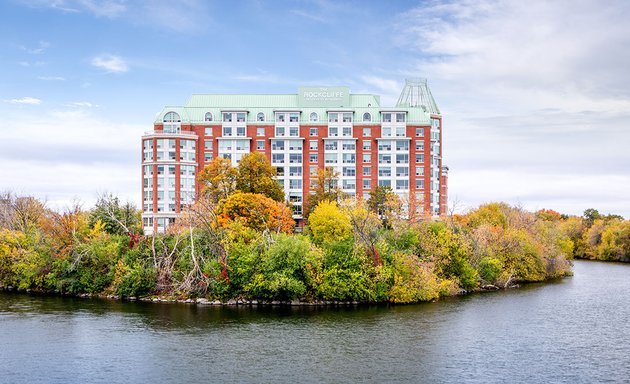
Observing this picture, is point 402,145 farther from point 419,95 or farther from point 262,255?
point 262,255

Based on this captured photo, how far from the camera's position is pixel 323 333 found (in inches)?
2169

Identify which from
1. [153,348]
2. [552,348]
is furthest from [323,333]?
[552,348]

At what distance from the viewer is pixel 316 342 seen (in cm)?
5172

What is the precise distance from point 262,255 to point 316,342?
72.7 ft

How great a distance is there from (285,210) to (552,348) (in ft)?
174

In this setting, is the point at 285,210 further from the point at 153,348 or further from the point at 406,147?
the point at 153,348

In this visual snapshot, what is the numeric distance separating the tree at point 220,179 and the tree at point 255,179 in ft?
4.88

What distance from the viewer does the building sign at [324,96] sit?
127750 millimetres

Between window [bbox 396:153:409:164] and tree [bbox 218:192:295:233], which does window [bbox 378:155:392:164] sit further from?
tree [bbox 218:192:295:233]

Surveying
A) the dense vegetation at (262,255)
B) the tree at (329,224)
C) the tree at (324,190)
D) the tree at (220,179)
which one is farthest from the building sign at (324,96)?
the tree at (329,224)

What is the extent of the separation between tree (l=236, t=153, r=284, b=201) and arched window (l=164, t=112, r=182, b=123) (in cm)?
2599

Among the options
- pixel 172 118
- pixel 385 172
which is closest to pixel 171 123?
pixel 172 118

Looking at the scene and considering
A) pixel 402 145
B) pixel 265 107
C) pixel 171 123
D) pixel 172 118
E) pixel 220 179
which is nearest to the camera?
pixel 220 179

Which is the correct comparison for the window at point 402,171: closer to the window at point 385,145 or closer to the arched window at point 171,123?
the window at point 385,145
